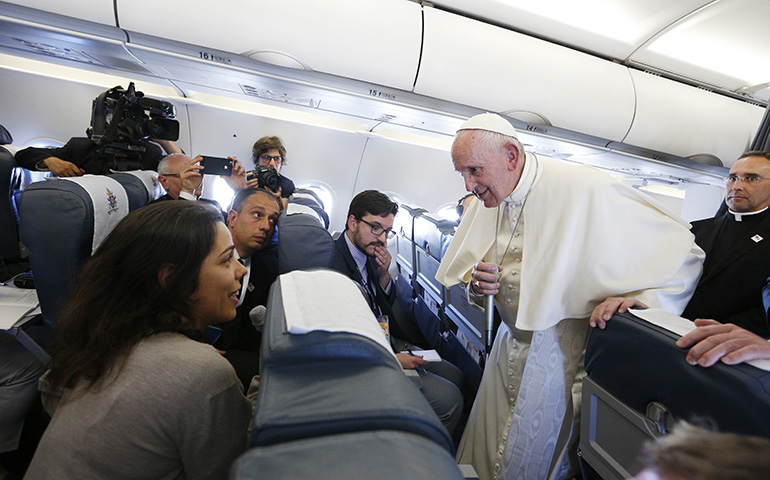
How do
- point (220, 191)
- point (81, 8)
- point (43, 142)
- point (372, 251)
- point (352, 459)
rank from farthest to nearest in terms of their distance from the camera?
point (220, 191) → point (43, 142) → point (372, 251) → point (81, 8) → point (352, 459)

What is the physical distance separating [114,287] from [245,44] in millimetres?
2105

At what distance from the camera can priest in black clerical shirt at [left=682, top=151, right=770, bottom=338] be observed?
7.25ft

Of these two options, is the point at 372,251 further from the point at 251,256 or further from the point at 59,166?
the point at 59,166

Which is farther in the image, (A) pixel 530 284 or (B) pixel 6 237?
(B) pixel 6 237

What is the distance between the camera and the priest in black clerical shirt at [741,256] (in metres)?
2.21

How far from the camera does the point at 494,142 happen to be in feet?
5.92

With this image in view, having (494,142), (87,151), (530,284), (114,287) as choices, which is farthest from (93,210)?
(530,284)

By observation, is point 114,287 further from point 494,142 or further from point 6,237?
point 6,237

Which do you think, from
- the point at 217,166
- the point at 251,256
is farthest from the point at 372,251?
the point at 217,166

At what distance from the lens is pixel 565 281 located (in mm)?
1725

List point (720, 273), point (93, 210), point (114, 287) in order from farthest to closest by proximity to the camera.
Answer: point (720, 273)
point (93, 210)
point (114, 287)

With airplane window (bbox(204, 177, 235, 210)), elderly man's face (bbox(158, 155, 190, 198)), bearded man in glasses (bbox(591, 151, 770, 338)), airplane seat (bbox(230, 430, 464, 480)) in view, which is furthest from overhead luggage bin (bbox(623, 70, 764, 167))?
airplane window (bbox(204, 177, 235, 210))

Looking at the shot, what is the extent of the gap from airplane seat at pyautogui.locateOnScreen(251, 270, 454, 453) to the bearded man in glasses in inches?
112

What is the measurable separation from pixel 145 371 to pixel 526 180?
6.32 feet
